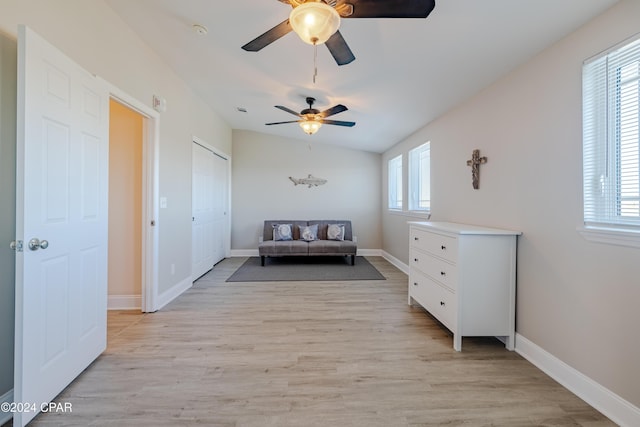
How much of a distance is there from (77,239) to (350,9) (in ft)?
7.25

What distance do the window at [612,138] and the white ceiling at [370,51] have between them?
1.09 ft

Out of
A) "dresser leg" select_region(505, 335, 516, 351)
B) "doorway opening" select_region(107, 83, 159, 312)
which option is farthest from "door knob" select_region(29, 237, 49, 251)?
"dresser leg" select_region(505, 335, 516, 351)

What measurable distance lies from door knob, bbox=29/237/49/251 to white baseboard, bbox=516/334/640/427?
10.8ft

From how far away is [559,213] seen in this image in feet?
6.18

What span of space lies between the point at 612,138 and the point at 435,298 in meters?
1.71

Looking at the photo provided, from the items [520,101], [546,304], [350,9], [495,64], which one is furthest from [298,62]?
[546,304]

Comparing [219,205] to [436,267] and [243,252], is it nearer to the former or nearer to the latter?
[243,252]

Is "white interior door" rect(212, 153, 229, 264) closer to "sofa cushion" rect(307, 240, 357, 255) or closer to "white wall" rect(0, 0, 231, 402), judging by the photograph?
"white wall" rect(0, 0, 231, 402)

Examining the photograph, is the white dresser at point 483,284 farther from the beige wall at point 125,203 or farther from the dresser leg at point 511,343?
the beige wall at point 125,203

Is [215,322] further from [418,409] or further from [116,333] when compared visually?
[418,409]

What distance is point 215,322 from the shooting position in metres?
2.74

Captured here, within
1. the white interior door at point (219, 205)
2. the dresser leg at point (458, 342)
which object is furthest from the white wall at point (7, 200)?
the white interior door at point (219, 205)

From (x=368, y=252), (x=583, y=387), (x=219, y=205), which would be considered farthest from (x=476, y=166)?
(x=219, y=205)

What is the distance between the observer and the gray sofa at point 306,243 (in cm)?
526
